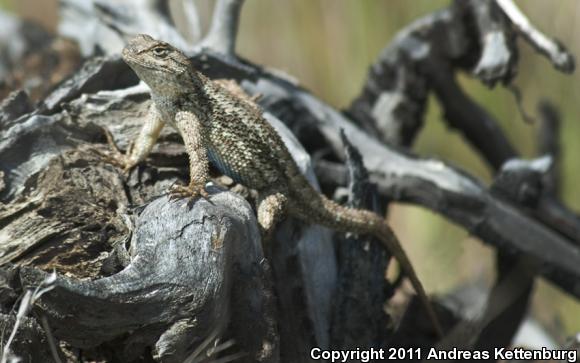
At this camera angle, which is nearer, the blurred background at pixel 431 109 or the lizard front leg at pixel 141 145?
the lizard front leg at pixel 141 145

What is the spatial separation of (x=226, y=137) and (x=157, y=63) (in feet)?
1.60

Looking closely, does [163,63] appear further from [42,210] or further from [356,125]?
[356,125]

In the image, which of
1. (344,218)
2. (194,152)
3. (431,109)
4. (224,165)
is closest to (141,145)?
(194,152)

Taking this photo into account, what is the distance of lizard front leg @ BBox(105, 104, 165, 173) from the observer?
374cm

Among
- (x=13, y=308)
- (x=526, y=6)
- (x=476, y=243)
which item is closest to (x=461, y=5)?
(x=526, y=6)

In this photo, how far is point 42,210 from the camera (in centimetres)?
337

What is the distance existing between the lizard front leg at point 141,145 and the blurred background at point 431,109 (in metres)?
2.68

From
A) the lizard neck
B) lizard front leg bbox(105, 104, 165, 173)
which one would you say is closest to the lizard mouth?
the lizard neck

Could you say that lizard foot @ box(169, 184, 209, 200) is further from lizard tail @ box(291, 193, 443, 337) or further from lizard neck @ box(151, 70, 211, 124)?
lizard tail @ box(291, 193, 443, 337)

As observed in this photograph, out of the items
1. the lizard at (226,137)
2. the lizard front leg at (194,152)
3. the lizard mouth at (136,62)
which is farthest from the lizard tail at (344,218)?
the lizard mouth at (136,62)

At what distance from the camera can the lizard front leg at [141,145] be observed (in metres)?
3.74

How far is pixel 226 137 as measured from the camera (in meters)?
3.93

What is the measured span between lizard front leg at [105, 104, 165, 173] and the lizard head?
0.46ft

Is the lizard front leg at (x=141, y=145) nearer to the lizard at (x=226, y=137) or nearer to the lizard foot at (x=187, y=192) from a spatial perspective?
the lizard at (x=226, y=137)
